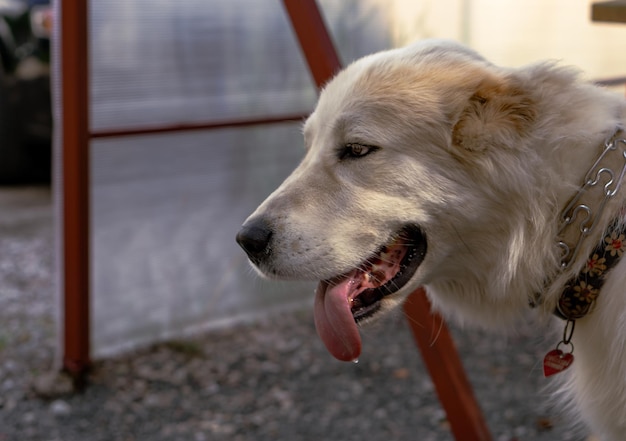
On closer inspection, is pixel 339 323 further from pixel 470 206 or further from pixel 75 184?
pixel 75 184

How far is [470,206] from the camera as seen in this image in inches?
76.2

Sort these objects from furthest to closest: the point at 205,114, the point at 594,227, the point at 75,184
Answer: the point at 205,114 → the point at 75,184 → the point at 594,227

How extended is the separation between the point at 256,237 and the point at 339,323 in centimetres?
31

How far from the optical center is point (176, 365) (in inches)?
153

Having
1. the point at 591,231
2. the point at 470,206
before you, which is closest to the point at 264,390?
the point at 470,206

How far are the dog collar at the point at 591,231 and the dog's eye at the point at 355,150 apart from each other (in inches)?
20.5

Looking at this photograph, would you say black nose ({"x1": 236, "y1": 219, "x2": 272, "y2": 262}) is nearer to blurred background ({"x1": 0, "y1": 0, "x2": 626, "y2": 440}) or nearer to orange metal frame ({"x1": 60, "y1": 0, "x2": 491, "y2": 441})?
orange metal frame ({"x1": 60, "y1": 0, "x2": 491, "y2": 441})

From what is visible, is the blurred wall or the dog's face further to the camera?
the blurred wall

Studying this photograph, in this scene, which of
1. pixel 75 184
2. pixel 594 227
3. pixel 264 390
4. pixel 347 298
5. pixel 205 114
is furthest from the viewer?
pixel 205 114

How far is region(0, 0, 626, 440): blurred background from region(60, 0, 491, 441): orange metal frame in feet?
0.49

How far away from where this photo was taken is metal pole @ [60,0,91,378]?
3232mm

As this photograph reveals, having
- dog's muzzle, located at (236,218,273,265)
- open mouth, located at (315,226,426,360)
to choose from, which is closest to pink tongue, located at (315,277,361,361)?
open mouth, located at (315,226,426,360)

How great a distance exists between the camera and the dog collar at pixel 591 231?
1849mm

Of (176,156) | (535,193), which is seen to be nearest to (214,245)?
(176,156)
